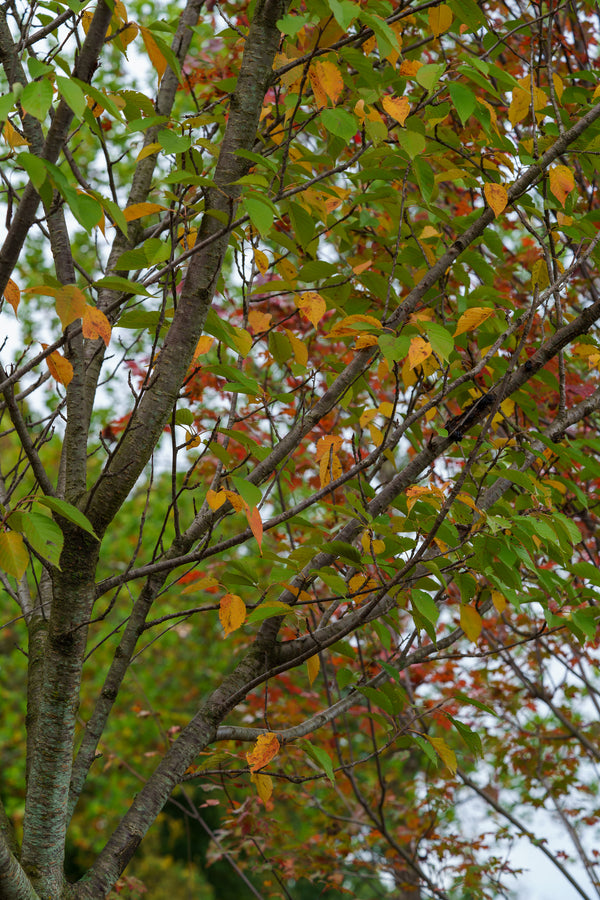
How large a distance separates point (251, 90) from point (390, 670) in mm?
1637

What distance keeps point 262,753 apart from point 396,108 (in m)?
1.62

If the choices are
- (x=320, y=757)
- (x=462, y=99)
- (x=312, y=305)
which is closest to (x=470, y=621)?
(x=320, y=757)

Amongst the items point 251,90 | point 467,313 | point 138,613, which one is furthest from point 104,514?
point 251,90

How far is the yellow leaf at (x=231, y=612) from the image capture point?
1805mm

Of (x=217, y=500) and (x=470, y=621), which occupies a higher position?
(x=470, y=621)

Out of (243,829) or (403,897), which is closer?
(243,829)

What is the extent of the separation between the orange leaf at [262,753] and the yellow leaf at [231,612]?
316 mm

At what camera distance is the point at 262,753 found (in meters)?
1.86

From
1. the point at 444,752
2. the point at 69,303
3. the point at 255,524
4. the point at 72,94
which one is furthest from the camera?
the point at 444,752

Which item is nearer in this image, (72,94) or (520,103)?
(72,94)

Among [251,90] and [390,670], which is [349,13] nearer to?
[251,90]

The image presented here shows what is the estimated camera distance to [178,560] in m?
1.94

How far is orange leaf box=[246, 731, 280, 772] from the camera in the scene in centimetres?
183

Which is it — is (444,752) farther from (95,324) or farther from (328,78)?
(328,78)
